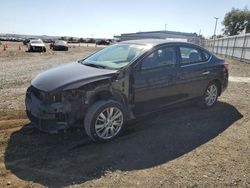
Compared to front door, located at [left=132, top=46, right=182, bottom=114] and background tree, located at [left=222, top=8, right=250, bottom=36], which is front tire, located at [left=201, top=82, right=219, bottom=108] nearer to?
front door, located at [left=132, top=46, right=182, bottom=114]

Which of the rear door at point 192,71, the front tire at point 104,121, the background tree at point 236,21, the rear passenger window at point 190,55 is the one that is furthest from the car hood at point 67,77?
the background tree at point 236,21

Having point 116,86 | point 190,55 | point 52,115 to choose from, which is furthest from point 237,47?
point 52,115

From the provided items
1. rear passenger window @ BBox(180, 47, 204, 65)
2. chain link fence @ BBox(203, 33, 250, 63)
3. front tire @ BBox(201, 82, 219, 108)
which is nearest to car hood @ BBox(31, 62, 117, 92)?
rear passenger window @ BBox(180, 47, 204, 65)

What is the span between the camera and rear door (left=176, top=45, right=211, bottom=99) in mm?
5871

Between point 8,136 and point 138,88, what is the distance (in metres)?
2.44

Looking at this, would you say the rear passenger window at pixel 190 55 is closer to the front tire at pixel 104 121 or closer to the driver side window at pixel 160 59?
the driver side window at pixel 160 59

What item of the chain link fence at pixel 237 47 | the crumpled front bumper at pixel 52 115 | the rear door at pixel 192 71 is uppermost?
the rear door at pixel 192 71

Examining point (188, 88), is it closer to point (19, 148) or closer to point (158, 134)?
point (158, 134)

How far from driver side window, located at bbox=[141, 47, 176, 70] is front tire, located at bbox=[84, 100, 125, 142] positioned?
3.20 feet

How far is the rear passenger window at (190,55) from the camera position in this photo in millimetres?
5979

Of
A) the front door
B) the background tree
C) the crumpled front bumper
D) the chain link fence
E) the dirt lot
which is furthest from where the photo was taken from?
the background tree

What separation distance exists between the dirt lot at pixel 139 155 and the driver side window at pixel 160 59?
1.20 m

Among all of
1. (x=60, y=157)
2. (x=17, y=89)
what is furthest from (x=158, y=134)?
(x=17, y=89)

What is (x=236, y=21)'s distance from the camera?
7500 centimetres
